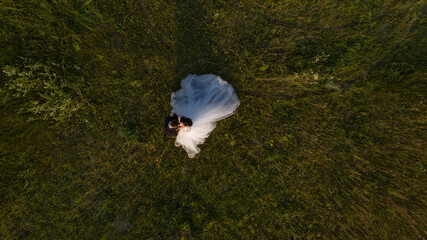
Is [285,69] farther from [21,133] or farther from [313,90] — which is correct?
[21,133]

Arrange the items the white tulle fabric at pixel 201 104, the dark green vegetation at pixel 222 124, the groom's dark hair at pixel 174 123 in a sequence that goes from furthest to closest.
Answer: the dark green vegetation at pixel 222 124 → the white tulle fabric at pixel 201 104 → the groom's dark hair at pixel 174 123

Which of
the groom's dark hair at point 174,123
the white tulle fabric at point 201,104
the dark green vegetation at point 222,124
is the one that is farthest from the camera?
the dark green vegetation at point 222,124

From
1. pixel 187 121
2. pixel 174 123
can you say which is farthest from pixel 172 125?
pixel 187 121

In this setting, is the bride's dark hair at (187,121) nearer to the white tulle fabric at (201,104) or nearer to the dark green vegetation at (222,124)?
the white tulle fabric at (201,104)

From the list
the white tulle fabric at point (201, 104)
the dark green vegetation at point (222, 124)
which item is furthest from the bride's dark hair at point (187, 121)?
the dark green vegetation at point (222, 124)

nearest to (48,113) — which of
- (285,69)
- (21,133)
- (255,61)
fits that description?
(21,133)

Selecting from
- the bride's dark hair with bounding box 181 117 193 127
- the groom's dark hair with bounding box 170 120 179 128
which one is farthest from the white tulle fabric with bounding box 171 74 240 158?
the groom's dark hair with bounding box 170 120 179 128
